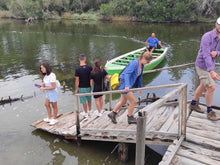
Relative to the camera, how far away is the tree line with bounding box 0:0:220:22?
143 ft

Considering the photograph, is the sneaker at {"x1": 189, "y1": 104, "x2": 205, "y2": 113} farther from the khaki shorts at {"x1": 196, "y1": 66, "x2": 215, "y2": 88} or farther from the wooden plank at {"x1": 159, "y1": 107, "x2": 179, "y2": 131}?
the khaki shorts at {"x1": 196, "y1": 66, "x2": 215, "y2": 88}

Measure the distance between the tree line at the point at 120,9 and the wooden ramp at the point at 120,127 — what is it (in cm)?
4191

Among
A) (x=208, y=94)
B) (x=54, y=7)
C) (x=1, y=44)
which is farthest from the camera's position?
(x=54, y=7)

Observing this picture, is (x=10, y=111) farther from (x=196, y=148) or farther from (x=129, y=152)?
(x=196, y=148)

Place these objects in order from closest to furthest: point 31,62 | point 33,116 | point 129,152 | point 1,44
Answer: point 129,152 < point 33,116 < point 31,62 < point 1,44

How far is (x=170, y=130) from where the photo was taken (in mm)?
4754

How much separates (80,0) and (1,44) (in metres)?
38.9

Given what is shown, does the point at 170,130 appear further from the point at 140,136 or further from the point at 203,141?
the point at 140,136

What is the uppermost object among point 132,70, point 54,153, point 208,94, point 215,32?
point 215,32

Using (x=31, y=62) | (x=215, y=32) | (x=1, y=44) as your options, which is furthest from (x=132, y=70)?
(x=1, y=44)

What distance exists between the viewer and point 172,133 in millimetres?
4316

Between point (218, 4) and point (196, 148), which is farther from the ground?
point (218, 4)

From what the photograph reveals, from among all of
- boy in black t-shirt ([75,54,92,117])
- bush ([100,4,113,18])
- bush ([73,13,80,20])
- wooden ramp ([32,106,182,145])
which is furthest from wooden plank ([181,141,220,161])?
bush ([73,13,80,20])

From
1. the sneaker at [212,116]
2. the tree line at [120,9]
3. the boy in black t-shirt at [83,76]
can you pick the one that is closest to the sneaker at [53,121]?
the boy in black t-shirt at [83,76]
